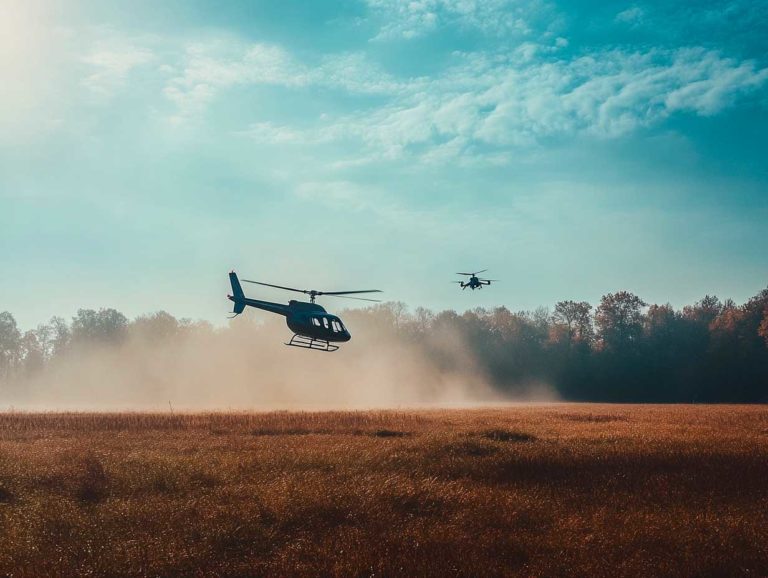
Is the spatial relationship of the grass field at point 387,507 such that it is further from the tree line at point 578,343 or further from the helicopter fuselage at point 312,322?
the tree line at point 578,343

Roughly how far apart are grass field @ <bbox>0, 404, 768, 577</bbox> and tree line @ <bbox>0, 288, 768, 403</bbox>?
3479 inches

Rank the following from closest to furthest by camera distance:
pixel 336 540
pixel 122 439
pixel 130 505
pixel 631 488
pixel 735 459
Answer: pixel 336 540
pixel 130 505
pixel 631 488
pixel 735 459
pixel 122 439

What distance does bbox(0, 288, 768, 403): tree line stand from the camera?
353 ft

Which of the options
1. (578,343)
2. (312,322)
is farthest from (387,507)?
(578,343)

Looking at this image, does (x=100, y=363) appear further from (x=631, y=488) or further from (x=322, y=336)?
(x=631, y=488)

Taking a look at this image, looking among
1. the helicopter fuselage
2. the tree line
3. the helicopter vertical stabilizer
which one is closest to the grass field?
the helicopter fuselage

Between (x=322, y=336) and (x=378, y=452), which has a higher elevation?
(x=322, y=336)

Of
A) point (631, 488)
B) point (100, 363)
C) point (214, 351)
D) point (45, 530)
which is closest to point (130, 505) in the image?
point (45, 530)

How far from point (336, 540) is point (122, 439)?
21088mm

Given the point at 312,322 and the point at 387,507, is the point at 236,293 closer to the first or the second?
the point at 312,322

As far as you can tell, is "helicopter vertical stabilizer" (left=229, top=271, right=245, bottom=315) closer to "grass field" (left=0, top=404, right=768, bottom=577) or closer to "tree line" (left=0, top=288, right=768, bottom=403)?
"grass field" (left=0, top=404, right=768, bottom=577)

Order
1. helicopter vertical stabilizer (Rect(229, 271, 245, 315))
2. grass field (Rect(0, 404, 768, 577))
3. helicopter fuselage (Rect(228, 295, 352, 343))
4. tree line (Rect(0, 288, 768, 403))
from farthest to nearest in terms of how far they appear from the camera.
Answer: tree line (Rect(0, 288, 768, 403))
helicopter vertical stabilizer (Rect(229, 271, 245, 315))
helicopter fuselage (Rect(228, 295, 352, 343))
grass field (Rect(0, 404, 768, 577))

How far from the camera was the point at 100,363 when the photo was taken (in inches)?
5561

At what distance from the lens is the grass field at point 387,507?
38.6ft
